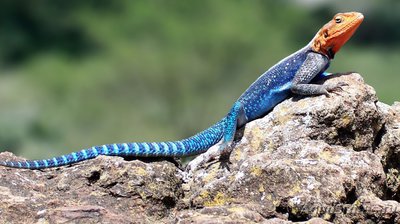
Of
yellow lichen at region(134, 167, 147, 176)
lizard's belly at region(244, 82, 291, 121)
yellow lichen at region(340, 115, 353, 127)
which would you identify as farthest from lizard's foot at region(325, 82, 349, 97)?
yellow lichen at region(134, 167, 147, 176)

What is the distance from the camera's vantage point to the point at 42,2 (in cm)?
2053

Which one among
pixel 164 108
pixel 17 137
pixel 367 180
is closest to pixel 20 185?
pixel 367 180

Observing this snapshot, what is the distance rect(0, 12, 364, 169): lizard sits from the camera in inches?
183

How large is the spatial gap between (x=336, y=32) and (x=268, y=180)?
144 centimetres

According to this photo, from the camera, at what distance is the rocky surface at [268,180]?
395cm

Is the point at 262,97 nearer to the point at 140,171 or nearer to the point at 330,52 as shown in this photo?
the point at 330,52

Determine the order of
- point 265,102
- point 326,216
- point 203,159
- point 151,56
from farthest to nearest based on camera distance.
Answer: point 151,56, point 265,102, point 203,159, point 326,216

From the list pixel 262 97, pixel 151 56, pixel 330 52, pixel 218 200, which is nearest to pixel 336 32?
pixel 330 52

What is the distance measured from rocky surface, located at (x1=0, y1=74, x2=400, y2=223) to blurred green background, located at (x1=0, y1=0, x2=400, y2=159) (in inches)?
458

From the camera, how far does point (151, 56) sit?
19.1 metres

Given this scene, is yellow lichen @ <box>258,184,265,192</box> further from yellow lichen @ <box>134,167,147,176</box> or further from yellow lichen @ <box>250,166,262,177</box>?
yellow lichen @ <box>134,167,147,176</box>

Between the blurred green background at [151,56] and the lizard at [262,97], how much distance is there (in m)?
11.1

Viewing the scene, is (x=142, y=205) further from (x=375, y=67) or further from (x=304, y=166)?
(x=375, y=67)

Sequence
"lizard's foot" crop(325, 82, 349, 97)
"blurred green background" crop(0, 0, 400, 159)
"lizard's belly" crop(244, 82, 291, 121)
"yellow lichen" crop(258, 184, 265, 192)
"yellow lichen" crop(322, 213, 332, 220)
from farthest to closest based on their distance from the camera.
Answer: "blurred green background" crop(0, 0, 400, 159) < "lizard's belly" crop(244, 82, 291, 121) < "lizard's foot" crop(325, 82, 349, 97) < "yellow lichen" crop(258, 184, 265, 192) < "yellow lichen" crop(322, 213, 332, 220)
